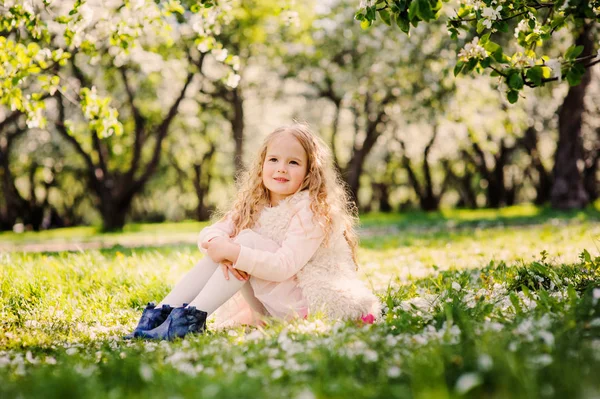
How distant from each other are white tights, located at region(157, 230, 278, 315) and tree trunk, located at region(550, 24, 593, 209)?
14.1 metres

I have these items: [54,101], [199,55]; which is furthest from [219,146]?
[199,55]

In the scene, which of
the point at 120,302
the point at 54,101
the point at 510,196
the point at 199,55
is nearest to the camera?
the point at 120,302

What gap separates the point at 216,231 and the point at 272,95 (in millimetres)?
18975

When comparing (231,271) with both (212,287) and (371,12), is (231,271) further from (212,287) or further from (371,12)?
(371,12)

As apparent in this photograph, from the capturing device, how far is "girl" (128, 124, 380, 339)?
362 centimetres

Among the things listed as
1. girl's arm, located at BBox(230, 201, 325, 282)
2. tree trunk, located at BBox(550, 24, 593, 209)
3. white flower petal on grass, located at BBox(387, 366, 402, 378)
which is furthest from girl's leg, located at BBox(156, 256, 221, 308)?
tree trunk, located at BBox(550, 24, 593, 209)

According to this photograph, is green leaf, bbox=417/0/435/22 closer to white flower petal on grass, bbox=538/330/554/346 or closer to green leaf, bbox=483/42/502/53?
green leaf, bbox=483/42/502/53

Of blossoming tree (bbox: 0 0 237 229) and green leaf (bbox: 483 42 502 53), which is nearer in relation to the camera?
green leaf (bbox: 483 42 502 53)

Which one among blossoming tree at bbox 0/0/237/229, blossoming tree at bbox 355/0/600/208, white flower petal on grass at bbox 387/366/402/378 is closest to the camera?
white flower petal on grass at bbox 387/366/402/378

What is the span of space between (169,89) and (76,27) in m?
18.3

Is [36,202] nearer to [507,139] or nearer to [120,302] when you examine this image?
[507,139]

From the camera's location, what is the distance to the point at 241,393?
6.70ft

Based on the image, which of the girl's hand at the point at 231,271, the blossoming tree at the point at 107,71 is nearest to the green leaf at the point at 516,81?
the girl's hand at the point at 231,271

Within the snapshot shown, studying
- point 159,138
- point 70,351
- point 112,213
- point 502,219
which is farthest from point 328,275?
point 112,213
